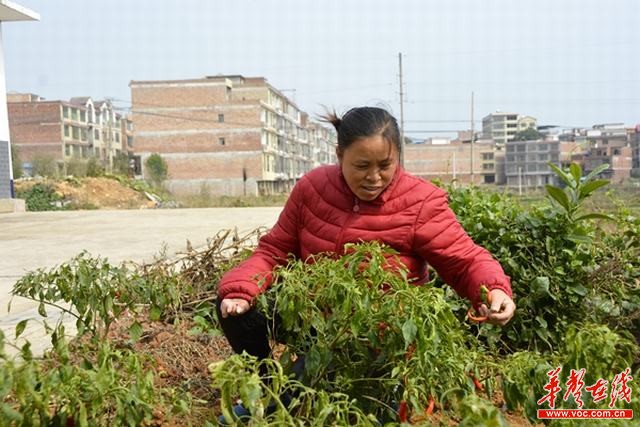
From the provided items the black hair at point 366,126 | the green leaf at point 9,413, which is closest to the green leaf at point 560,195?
the black hair at point 366,126

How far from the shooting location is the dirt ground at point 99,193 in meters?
26.9

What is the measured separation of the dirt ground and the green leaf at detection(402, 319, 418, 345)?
1001 inches

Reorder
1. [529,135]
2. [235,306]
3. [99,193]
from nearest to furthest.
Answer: [235,306] < [99,193] < [529,135]

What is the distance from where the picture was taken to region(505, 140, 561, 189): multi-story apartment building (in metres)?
76.0

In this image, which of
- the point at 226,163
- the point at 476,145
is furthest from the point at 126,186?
the point at 476,145

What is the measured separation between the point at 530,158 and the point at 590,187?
3082 inches

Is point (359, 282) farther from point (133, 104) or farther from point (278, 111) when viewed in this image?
point (278, 111)

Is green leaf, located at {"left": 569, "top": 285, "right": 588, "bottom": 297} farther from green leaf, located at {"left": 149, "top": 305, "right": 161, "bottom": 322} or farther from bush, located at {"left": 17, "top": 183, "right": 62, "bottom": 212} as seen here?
bush, located at {"left": 17, "top": 183, "right": 62, "bottom": 212}

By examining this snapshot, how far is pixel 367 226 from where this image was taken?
2.11 meters

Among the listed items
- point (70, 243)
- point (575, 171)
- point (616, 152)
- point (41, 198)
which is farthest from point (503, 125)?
point (575, 171)

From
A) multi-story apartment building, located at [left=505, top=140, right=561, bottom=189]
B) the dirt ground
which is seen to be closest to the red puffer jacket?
the dirt ground

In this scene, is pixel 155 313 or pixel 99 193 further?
pixel 99 193

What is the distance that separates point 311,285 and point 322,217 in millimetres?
576

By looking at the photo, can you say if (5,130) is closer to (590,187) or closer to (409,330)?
(590,187)
